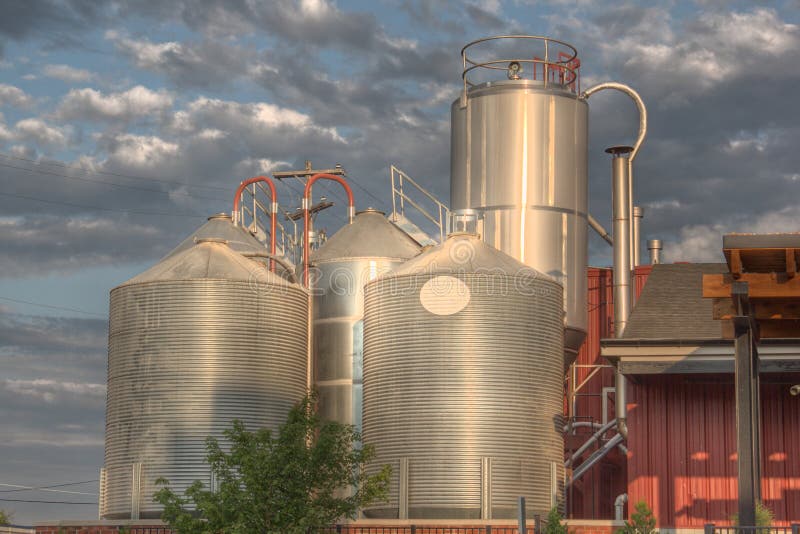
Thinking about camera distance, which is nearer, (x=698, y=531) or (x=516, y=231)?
(x=698, y=531)

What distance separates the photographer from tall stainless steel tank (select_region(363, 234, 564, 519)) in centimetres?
3316

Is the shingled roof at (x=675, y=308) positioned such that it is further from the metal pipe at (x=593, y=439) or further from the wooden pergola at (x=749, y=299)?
the wooden pergola at (x=749, y=299)

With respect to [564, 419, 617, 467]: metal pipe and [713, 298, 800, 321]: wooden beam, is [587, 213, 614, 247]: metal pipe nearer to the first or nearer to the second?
[564, 419, 617, 467]: metal pipe

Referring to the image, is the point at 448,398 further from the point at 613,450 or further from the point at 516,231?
the point at 613,450

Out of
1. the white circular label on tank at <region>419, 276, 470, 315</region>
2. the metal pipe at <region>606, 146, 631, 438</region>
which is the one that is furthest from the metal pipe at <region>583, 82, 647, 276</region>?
the white circular label on tank at <region>419, 276, 470, 315</region>

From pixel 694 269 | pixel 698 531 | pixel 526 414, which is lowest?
pixel 698 531

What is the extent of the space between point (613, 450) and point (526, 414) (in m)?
9.60

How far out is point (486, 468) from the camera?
3306 centimetres

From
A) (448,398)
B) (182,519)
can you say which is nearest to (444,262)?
(448,398)

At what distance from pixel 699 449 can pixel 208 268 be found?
1412cm

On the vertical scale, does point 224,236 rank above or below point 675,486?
above

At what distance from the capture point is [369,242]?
134 feet

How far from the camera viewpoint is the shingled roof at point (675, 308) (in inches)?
1225

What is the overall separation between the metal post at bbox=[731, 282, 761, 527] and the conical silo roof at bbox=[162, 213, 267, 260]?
22.9 meters
